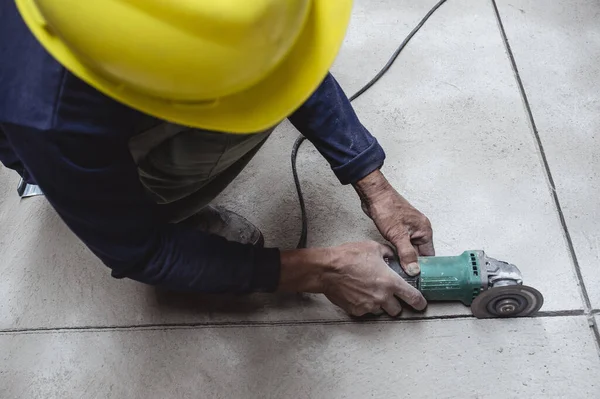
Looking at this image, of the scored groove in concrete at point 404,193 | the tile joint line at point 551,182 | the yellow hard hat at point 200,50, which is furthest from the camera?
the scored groove in concrete at point 404,193

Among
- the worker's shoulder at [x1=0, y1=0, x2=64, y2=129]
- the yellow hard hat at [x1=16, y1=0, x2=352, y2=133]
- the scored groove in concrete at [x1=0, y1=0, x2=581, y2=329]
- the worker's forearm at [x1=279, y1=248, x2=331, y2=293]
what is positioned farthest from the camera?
the scored groove in concrete at [x1=0, y1=0, x2=581, y2=329]

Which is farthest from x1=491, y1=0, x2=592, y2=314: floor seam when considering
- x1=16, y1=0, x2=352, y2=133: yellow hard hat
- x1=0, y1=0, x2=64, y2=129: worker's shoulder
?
x1=0, y1=0, x2=64, y2=129: worker's shoulder

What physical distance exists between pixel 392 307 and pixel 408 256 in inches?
5.7

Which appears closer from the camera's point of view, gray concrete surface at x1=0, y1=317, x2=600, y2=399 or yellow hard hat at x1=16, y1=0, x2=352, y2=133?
yellow hard hat at x1=16, y1=0, x2=352, y2=133

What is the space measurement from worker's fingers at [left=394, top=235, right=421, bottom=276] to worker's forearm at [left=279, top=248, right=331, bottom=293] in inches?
7.9

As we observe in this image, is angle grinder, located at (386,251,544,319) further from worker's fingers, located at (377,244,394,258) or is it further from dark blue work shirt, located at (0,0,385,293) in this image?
dark blue work shirt, located at (0,0,385,293)

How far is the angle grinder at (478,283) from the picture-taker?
1.38m

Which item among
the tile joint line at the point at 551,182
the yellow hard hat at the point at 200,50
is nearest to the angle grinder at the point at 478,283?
the tile joint line at the point at 551,182

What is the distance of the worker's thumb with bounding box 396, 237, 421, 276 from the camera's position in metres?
1.42

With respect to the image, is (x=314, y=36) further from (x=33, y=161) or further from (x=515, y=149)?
(x=515, y=149)

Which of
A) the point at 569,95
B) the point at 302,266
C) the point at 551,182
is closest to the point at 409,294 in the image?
the point at 302,266

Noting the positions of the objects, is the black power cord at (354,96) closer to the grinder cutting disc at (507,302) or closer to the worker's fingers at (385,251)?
the worker's fingers at (385,251)

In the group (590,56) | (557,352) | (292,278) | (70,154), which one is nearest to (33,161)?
(70,154)

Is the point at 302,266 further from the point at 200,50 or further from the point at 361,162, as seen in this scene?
the point at 200,50
